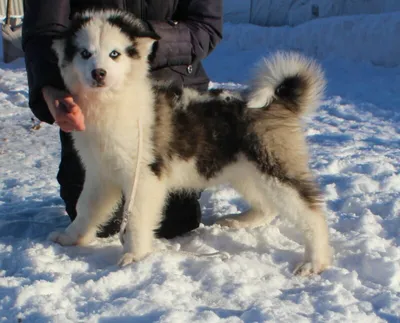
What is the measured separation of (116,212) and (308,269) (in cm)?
114

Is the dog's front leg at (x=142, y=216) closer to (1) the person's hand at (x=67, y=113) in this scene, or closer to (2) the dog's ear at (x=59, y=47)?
(1) the person's hand at (x=67, y=113)

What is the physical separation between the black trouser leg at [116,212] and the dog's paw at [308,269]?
2.56ft

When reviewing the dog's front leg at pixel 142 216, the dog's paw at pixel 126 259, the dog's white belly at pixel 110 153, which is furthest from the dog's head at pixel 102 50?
the dog's paw at pixel 126 259

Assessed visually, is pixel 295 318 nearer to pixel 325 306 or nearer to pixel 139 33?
pixel 325 306

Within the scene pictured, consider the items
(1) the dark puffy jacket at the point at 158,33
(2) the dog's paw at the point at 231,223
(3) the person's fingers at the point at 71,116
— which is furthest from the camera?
(2) the dog's paw at the point at 231,223

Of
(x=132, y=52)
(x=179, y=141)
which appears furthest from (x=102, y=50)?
(x=179, y=141)

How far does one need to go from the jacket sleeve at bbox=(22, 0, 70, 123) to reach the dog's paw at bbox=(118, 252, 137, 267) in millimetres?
760

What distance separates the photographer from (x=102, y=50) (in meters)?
2.26

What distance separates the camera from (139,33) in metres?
2.38

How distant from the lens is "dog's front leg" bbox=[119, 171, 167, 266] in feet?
8.23

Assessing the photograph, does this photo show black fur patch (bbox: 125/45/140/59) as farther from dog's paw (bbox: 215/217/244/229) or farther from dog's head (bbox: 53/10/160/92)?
dog's paw (bbox: 215/217/244/229)

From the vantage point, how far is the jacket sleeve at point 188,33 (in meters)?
2.78

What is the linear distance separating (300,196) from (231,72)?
19.2 ft

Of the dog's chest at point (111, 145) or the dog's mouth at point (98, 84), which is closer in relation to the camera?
the dog's mouth at point (98, 84)
